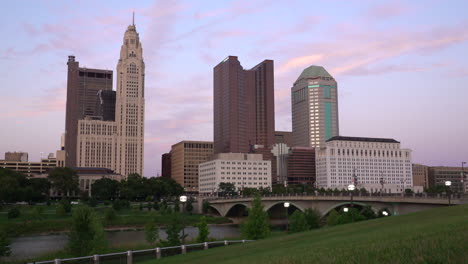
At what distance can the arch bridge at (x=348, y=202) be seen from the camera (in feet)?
237

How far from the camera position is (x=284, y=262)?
2011 cm

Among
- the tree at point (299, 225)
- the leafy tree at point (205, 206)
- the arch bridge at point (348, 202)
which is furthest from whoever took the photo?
the leafy tree at point (205, 206)

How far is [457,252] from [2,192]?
Result: 15661cm

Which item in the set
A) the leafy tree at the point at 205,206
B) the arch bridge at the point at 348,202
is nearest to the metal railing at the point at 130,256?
the arch bridge at the point at 348,202

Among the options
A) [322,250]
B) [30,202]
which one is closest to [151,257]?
[322,250]

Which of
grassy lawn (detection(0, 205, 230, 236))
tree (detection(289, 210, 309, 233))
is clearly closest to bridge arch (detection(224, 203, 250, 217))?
grassy lawn (detection(0, 205, 230, 236))

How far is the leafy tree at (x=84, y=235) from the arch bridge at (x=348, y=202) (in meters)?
46.5

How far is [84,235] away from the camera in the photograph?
52500 millimetres

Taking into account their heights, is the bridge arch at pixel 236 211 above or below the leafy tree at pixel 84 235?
below

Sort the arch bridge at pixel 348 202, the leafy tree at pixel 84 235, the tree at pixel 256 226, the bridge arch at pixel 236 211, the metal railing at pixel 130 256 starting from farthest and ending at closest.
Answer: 1. the bridge arch at pixel 236 211
2. the arch bridge at pixel 348 202
3. the tree at pixel 256 226
4. the leafy tree at pixel 84 235
5. the metal railing at pixel 130 256

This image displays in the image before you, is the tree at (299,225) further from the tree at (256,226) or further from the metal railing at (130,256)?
the metal railing at (130,256)

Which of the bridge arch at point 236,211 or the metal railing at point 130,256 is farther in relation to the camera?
the bridge arch at point 236,211

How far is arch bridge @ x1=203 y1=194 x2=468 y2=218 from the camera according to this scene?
237 ft

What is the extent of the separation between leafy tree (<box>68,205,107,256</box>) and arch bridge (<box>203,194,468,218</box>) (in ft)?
153
